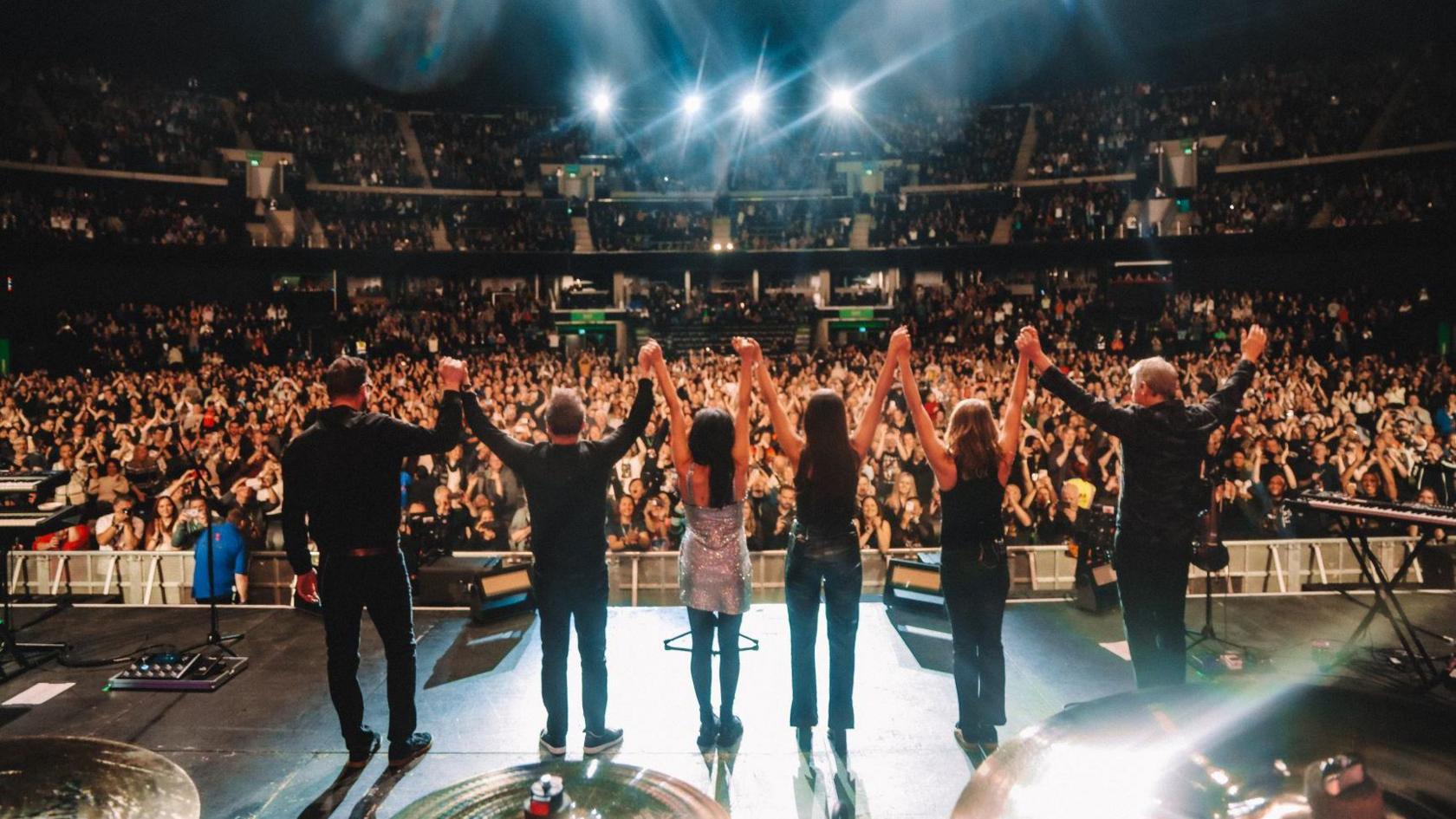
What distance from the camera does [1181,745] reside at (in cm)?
87

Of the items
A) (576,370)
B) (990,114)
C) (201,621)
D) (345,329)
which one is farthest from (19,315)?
(990,114)

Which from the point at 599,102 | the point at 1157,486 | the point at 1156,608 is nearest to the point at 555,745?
the point at 1156,608

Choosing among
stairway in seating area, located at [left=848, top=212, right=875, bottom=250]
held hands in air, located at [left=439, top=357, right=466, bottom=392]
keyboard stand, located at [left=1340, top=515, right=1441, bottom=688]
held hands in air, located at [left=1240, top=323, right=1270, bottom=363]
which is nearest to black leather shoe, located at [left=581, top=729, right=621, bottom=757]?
held hands in air, located at [left=439, top=357, right=466, bottom=392]

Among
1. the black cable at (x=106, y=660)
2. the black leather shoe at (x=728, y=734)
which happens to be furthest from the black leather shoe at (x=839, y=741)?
the black cable at (x=106, y=660)

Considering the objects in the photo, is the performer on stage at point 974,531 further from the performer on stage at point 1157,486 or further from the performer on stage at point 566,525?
the performer on stage at point 566,525

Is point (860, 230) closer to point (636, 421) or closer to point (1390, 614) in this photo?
point (1390, 614)

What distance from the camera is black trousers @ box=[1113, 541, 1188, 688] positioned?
117 inches

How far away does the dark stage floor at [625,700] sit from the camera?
2838 mm

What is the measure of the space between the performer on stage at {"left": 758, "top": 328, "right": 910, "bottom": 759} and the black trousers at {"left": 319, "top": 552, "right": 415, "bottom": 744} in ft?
4.97

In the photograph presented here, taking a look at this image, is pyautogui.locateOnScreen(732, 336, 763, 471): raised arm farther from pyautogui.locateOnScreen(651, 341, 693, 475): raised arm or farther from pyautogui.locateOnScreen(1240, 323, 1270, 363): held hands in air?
pyautogui.locateOnScreen(1240, 323, 1270, 363): held hands in air

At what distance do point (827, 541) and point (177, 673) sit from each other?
3.33m

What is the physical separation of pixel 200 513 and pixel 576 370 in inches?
360

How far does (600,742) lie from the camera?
308 centimetres

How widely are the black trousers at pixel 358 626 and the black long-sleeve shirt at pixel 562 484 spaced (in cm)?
56
